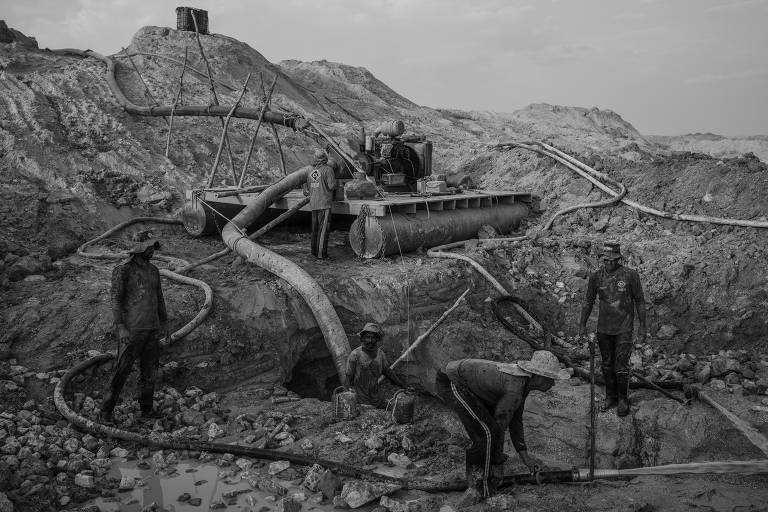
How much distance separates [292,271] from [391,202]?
7.31 ft

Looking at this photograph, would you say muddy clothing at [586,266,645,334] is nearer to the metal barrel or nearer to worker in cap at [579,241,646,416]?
worker in cap at [579,241,646,416]

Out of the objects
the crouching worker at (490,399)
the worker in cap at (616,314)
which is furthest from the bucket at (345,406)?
the worker in cap at (616,314)

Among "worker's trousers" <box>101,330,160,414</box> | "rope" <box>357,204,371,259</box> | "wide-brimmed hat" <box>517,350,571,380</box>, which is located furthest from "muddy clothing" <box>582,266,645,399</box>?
"worker's trousers" <box>101,330,160,414</box>

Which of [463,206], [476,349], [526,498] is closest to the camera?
[526,498]

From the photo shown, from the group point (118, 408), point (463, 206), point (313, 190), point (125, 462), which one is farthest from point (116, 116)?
point (125, 462)

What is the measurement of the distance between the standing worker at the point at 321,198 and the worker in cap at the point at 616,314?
4294 mm

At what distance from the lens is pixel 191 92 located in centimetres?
→ 1633

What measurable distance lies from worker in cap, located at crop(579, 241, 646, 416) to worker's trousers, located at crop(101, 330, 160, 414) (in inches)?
171

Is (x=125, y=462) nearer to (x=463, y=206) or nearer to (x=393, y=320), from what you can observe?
(x=393, y=320)

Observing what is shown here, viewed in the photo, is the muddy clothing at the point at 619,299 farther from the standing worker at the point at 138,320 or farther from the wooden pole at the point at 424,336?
the standing worker at the point at 138,320

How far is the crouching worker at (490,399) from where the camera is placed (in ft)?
15.1

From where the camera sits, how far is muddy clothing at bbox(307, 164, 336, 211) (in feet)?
30.5

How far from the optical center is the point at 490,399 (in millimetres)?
4848

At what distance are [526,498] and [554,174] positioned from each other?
390 inches
